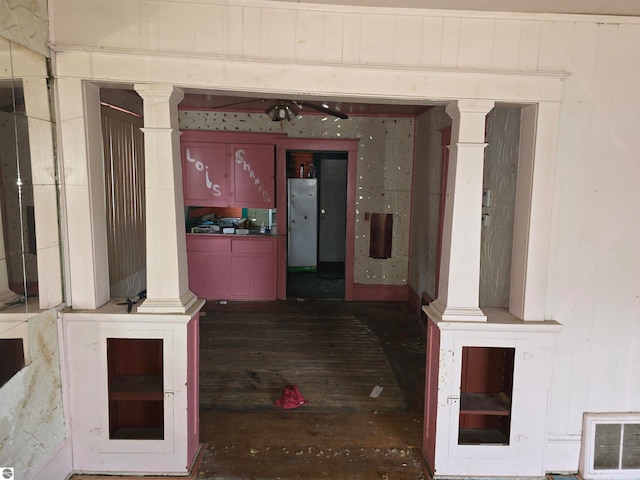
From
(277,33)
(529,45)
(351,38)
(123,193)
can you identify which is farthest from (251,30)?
(123,193)

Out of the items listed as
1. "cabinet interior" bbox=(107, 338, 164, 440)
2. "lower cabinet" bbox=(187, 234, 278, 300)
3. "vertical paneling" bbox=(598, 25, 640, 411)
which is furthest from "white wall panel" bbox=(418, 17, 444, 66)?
"lower cabinet" bbox=(187, 234, 278, 300)

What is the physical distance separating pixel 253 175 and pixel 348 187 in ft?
4.29

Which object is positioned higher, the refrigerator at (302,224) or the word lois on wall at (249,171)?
the word lois on wall at (249,171)

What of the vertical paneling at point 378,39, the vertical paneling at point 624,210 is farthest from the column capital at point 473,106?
the vertical paneling at point 624,210

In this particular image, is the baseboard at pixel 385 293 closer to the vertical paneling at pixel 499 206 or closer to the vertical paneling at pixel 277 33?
the vertical paneling at pixel 499 206

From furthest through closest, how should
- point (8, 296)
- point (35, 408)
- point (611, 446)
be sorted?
point (611, 446), point (35, 408), point (8, 296)

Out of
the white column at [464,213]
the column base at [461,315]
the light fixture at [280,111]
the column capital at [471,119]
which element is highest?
the light fixture at [280,111]

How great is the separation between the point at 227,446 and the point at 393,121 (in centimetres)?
455

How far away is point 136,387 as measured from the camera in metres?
2.53

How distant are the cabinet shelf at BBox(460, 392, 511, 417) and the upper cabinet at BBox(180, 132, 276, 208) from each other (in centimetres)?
396

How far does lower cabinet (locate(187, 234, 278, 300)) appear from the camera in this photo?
19.6 ft

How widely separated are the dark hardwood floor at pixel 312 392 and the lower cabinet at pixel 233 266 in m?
0.39

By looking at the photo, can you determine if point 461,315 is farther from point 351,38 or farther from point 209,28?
point 209,28

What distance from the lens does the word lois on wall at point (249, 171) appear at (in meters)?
5.89
